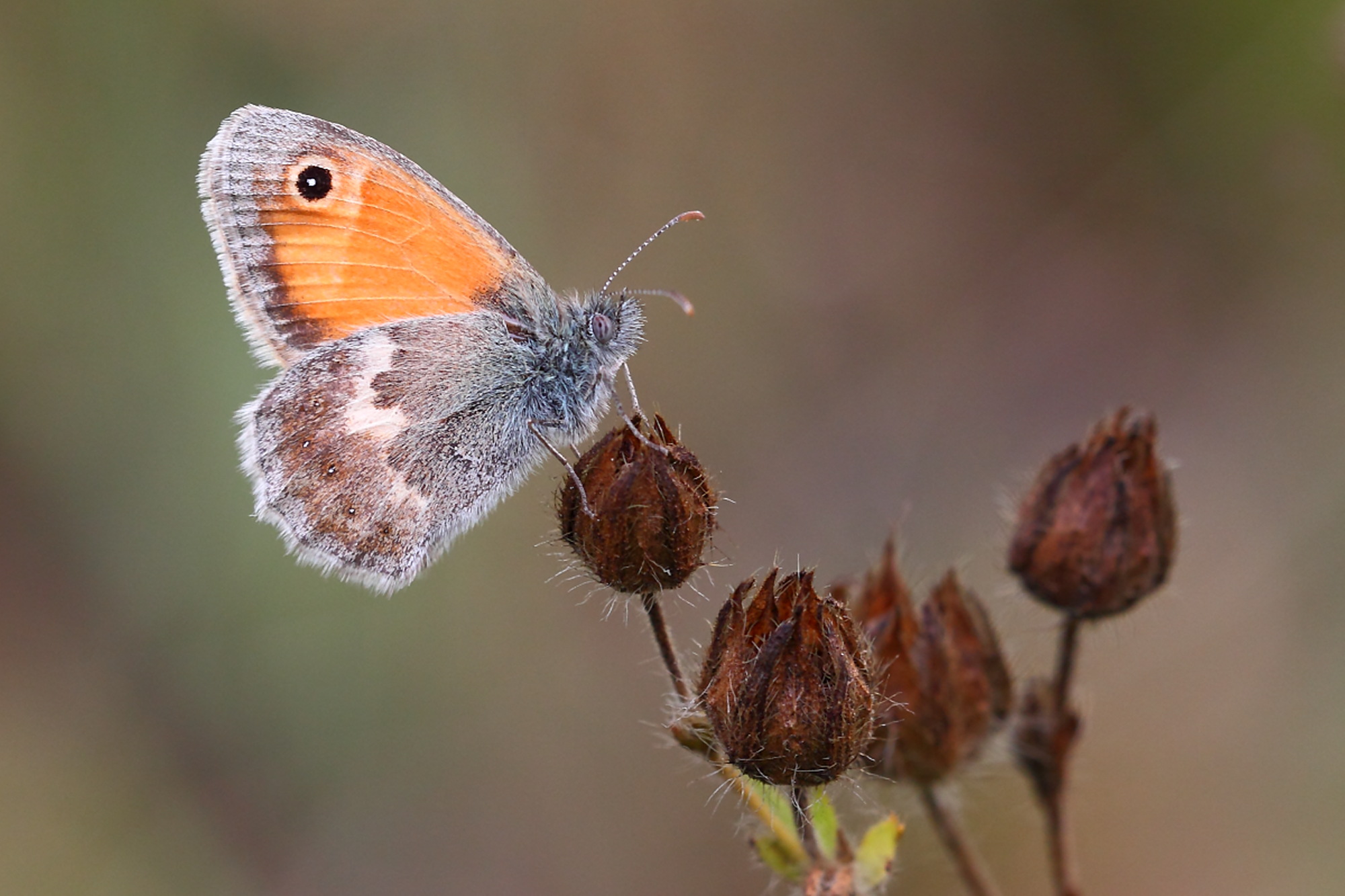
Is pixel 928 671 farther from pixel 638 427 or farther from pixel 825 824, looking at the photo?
pixel 638 427

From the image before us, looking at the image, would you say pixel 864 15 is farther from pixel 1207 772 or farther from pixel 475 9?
pixel 1207 772

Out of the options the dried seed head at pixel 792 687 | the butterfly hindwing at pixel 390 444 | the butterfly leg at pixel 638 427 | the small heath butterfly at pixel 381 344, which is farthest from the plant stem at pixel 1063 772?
the butterfly hindwing at pixel 390 444

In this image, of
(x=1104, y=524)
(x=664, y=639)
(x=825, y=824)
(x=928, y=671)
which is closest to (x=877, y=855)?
(x=825, y=824)

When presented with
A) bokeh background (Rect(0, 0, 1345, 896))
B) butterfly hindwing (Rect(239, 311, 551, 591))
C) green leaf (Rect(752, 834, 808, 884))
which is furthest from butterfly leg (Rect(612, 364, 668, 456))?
bokeh background (Rect(0, 0, 1345, 896))

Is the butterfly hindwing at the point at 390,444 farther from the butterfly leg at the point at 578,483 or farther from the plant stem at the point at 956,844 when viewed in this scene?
the plant stem at the point at 956,844

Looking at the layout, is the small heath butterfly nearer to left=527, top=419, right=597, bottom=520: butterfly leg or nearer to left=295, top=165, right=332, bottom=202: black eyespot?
left=295, top=165, right=332, bottom=202: black eyespot

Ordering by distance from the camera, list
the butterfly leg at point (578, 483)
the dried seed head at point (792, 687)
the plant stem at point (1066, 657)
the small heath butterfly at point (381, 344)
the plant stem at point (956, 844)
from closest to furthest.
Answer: the dried seed head at point (792, 687) → the butterfly leg at point (578, 483) → the plant stem at point (956, 844) → the plant stem at point (1066, 657) → the small heath butterfly at point (381, 344)
